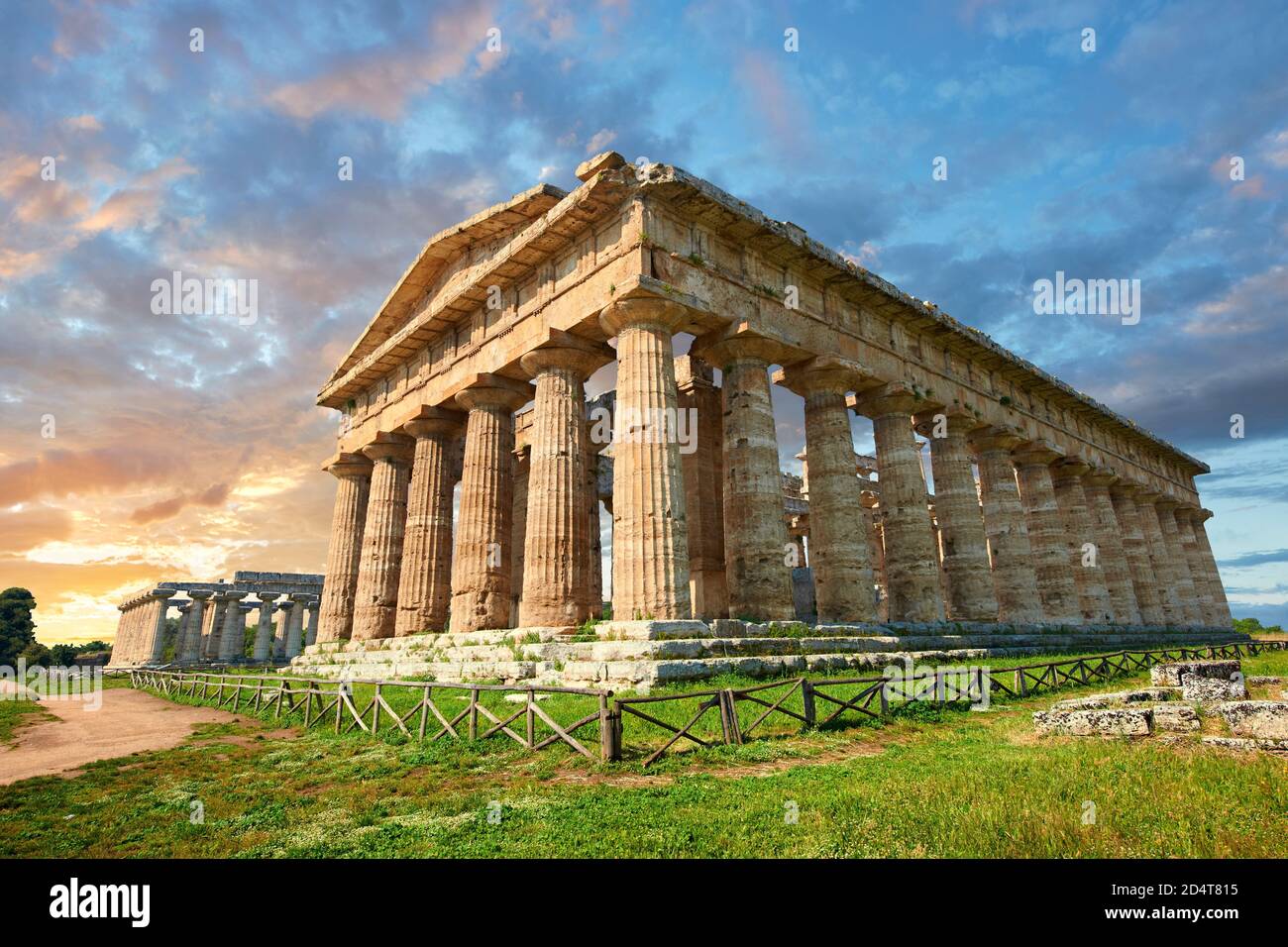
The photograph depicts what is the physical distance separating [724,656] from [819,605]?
23.0 ft

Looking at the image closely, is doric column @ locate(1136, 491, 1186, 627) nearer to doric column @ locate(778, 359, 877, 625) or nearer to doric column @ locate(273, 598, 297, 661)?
doric column @ locate(778, 359, 877, 625)

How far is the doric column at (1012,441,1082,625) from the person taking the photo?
2736cm

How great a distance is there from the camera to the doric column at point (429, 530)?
22094mm

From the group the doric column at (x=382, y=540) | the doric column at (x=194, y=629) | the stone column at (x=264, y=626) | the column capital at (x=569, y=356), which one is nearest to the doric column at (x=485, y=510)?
the column capital at (x=569, y=356)

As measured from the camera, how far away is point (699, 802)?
6.71 meters

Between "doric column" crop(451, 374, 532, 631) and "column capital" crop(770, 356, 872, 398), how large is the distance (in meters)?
8.35

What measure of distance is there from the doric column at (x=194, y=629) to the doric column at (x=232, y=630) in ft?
5.34

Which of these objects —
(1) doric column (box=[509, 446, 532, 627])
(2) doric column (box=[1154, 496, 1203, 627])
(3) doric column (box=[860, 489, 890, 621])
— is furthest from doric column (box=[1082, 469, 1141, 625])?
(1) doric column (box=[509, 446, 532, 627])

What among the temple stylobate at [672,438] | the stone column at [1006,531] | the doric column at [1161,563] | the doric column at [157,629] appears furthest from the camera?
the doric column at [157,629]

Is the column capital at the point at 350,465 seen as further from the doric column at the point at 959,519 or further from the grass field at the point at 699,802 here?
the doric column at the point at 959,519

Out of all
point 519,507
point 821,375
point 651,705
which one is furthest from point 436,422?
point 651,705

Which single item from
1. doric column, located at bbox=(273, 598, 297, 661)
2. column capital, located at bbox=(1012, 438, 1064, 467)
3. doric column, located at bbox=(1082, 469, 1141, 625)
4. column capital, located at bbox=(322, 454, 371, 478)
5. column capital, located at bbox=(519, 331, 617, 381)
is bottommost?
doric column, located at bbox=(273, 598, 297, 661)
